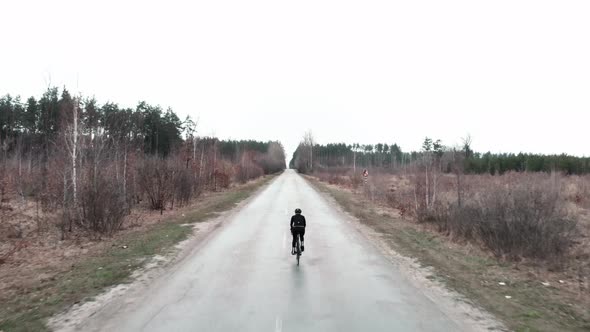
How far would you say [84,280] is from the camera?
8.75m

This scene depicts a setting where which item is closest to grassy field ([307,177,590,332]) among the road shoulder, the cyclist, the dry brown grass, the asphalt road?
the road shoulder

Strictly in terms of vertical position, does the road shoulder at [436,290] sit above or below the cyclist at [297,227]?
below

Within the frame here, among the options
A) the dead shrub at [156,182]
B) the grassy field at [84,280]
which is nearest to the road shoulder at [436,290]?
the grassy field at [84,280]

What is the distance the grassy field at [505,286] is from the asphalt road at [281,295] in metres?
1.06

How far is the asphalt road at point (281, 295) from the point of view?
20.5 feet

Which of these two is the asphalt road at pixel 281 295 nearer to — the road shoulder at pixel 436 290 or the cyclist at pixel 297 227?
the road shoulder at pixel 436 290

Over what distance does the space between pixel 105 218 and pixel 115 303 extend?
874 cm

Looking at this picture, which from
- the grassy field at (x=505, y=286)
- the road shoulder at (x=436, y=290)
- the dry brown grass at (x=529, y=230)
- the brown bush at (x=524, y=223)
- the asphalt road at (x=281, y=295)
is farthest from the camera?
the brown bush at (x=524, y=223)

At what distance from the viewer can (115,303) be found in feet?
23.7

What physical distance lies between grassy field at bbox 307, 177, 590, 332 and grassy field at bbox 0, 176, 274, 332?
7.21m

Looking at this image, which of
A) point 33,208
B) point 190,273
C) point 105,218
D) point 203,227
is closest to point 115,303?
point 190,273

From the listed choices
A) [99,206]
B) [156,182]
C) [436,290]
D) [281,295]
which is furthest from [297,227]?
[156,182]

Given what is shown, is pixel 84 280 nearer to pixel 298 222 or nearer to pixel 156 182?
pixel 298 222

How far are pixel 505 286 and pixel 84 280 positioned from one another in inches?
357
